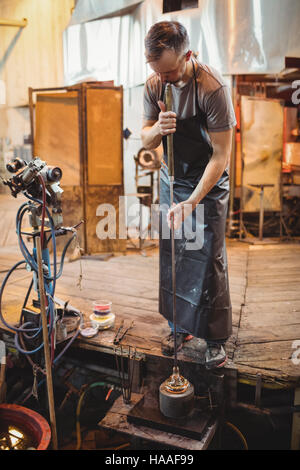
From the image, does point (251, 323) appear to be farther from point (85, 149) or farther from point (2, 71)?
point (2, 71)

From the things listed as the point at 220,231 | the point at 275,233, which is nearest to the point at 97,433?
the point at 220,231

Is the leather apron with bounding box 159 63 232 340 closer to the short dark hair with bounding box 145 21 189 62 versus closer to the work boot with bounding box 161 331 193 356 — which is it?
the work boot with bounding box 161 331 193 356

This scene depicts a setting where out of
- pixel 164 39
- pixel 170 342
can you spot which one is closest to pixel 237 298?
pixel 170 342

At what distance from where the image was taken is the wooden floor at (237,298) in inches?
104

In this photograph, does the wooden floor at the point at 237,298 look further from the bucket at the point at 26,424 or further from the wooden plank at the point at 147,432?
the bucket at the point at 26,424

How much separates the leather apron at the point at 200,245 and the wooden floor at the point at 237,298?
0.32 metres

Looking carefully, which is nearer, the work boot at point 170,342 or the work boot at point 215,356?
the work boot at point 215,356

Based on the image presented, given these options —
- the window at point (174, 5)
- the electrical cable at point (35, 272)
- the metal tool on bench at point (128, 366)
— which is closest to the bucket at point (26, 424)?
the electrical cable at point (35, 272)

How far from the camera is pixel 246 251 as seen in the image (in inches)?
219

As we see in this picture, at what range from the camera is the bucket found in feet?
7.84

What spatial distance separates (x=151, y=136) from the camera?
232 cm

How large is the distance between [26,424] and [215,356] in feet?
4.21

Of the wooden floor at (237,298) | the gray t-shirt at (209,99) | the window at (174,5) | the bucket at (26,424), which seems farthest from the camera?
the window at (174,5)

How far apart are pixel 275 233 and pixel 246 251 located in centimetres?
161
